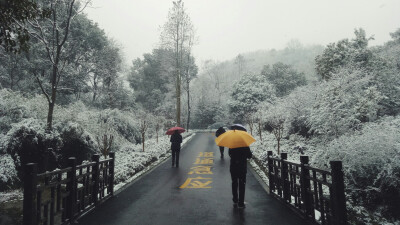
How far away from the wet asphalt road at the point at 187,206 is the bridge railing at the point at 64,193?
28 centimetres

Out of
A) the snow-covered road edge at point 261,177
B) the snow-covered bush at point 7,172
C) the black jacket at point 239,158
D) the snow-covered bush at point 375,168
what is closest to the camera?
the black jacket at point 239,158

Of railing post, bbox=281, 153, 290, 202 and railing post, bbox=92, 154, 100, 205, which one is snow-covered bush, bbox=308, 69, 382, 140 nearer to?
railing post, bbox=281, 153, 290, 202

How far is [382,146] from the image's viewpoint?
893 cm

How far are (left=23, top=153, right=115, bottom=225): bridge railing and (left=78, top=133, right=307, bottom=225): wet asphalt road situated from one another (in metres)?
0.28

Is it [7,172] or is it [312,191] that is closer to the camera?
[312,191]

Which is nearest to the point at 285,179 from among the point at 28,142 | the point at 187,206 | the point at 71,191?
the point at 187,206

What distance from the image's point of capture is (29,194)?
361 centimetres

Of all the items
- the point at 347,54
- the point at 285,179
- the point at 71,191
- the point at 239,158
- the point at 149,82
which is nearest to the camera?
the point at 71,191

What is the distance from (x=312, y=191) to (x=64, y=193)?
4.82 metres

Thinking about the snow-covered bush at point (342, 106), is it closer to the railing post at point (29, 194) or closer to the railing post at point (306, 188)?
the railing post at point (306, 188)

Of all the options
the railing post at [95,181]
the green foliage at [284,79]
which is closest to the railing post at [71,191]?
the railing post at [95,181]

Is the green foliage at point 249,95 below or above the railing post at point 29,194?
above

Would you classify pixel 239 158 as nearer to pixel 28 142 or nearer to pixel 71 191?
pixel 71 191

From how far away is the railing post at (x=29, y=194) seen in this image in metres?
3.59
